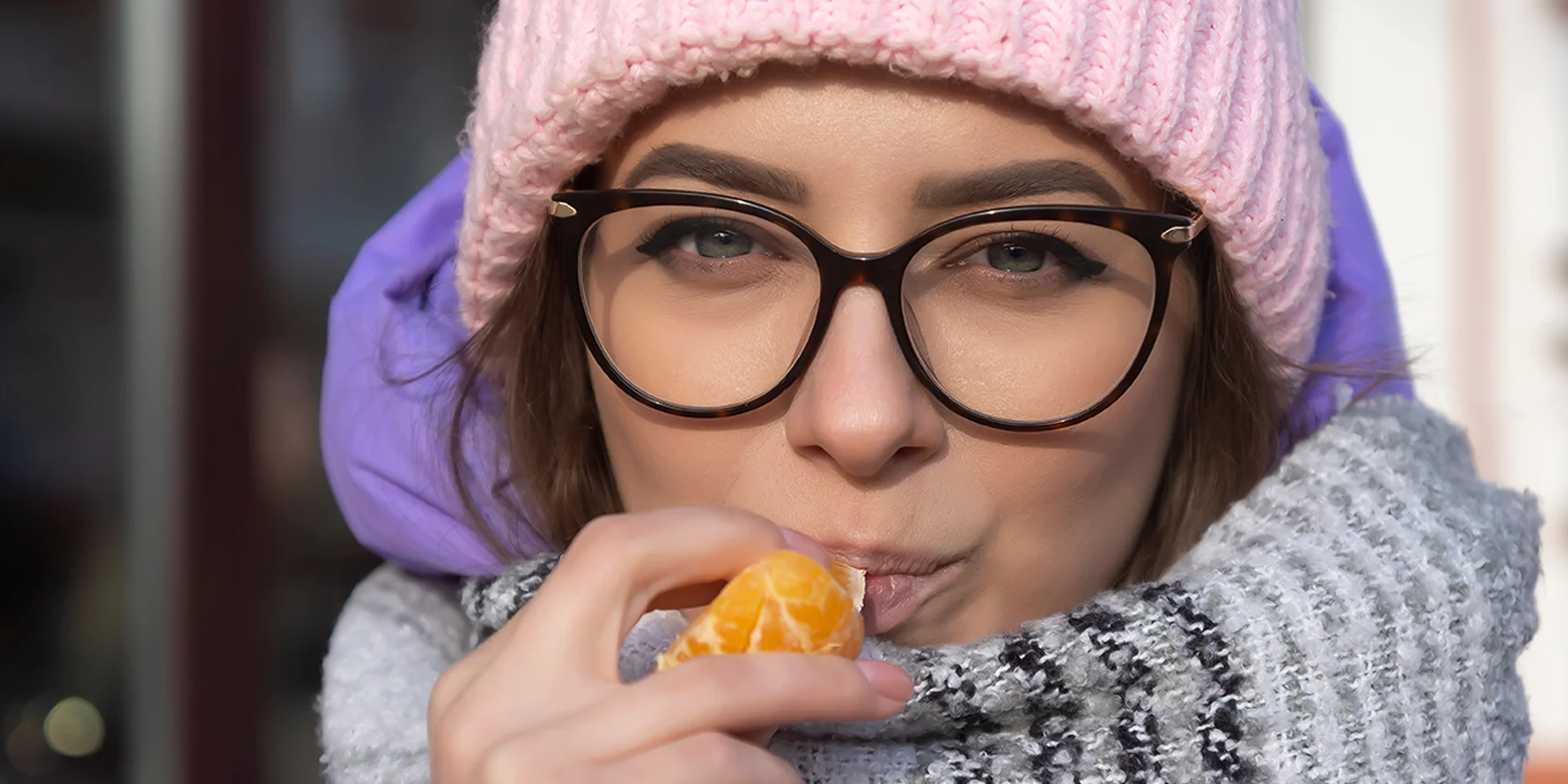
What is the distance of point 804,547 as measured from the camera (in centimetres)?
87

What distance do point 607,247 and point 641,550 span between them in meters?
0.43

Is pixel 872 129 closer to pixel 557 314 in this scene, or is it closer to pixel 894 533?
pixel 894 533

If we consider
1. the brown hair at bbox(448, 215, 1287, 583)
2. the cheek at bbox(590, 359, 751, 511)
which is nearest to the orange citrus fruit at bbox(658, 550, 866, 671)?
the cheek at bbox(590, 359, 751, 511)

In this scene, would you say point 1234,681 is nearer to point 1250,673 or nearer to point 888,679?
point 1250,673

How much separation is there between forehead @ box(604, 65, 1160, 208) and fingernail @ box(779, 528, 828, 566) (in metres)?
0.28

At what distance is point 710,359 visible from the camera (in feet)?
3.47

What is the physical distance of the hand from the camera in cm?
72

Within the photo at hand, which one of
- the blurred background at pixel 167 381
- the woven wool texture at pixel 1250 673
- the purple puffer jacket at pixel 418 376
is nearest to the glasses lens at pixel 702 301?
the woven wool texture at pixel 1250 673

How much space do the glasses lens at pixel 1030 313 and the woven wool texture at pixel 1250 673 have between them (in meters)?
0.19

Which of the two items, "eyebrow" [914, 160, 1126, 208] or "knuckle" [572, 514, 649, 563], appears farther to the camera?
"eyebrow" [914, 160, 1126, 208]

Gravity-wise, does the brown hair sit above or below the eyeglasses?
below

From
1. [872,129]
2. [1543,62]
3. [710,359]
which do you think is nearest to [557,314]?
[710,359]

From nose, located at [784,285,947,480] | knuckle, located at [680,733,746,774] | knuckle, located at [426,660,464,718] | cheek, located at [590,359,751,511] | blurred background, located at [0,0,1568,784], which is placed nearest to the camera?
knuckle, located at [680,733,746,774]

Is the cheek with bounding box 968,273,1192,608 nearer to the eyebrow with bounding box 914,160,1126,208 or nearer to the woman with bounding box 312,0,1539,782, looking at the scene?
the woman with bounding box 312,0,1539,782
